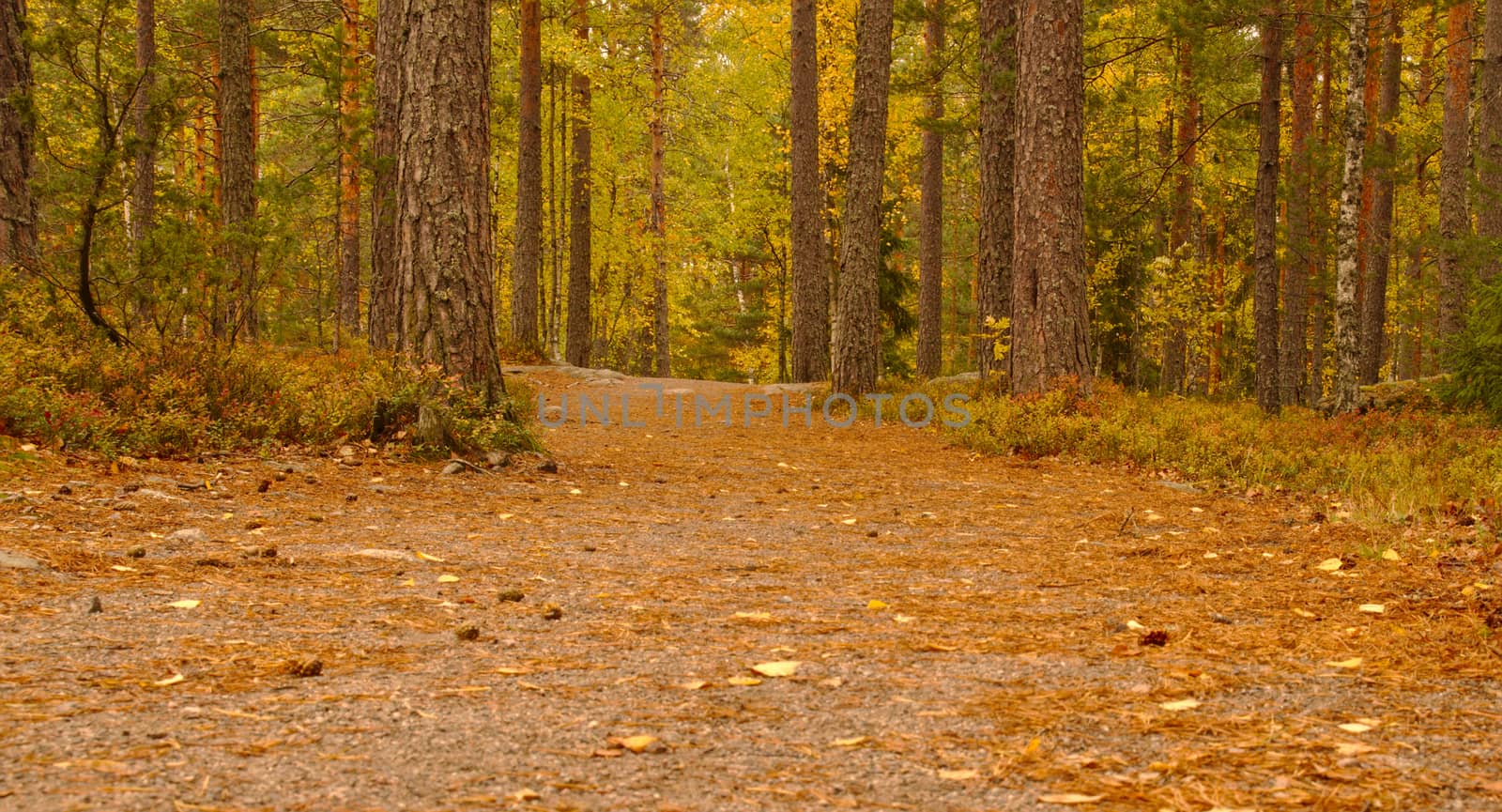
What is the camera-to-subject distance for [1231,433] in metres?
8.80

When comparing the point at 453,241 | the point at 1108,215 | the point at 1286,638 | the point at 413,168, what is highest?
the point at 1108,215

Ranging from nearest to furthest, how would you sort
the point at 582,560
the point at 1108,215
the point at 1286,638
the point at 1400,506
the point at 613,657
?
the point at 613,657
the point at 1286,638
the point at 582,560
the point at 1400,506
the point at 1108,215

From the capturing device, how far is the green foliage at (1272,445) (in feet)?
22.3

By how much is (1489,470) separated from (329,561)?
7674mm

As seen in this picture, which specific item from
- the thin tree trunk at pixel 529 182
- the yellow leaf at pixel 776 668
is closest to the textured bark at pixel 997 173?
the thin tree trunk at pixel 529 182

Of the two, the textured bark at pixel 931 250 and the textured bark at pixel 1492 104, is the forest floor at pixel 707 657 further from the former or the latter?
the textured bark at pixel 931 250

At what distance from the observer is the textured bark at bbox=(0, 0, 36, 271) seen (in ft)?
25.2

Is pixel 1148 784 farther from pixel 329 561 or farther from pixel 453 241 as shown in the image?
pixel 453 241

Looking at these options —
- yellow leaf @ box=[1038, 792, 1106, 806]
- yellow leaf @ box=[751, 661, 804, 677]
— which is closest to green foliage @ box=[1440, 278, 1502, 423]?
yellow leaf @ box=[751, 661, 804, 677]

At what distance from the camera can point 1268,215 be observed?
14.7 m

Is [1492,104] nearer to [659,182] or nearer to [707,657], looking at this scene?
[659,182]

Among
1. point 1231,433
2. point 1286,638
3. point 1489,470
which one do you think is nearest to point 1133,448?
point 1231,433

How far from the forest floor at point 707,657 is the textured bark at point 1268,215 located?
416 inches

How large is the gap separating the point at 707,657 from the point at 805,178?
13.3 meters
